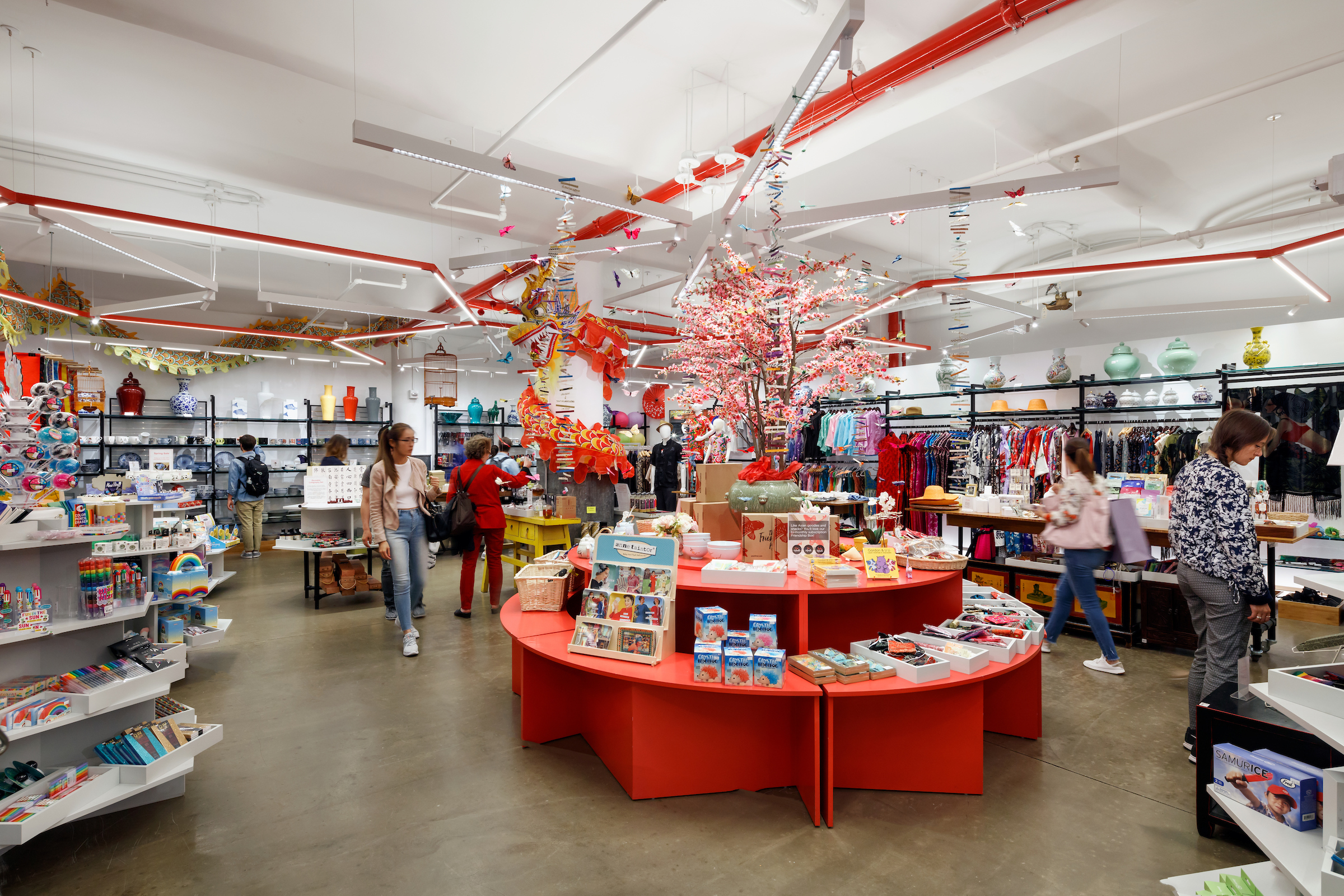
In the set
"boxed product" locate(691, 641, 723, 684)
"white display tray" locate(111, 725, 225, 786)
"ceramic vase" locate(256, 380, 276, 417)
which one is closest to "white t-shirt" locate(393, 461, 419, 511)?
"white display tray" locate(111, 725, 225, 786)

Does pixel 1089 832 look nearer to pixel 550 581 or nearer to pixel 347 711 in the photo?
pixel 550 581

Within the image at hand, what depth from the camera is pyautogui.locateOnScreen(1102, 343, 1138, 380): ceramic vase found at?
783 centimetres

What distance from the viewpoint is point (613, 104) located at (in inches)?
198

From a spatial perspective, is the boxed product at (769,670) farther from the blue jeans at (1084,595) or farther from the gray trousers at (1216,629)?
the blue jeans at (1084,595)

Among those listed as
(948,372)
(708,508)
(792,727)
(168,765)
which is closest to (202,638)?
(168,765)

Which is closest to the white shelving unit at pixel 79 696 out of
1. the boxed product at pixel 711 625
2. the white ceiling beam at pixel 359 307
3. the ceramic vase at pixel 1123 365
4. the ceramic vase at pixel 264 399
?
the boxed product at pixel 711 625

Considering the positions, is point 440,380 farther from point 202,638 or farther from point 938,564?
point 938,564

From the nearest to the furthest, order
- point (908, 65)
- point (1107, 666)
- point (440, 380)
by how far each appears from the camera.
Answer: point (908, 65)
point (1107, 666)
point (440, 380)

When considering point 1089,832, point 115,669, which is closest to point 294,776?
point 115,669

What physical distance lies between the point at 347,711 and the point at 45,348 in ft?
33.0

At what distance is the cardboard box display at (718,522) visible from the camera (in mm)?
3750

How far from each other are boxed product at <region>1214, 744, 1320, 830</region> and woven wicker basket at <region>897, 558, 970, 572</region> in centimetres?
117

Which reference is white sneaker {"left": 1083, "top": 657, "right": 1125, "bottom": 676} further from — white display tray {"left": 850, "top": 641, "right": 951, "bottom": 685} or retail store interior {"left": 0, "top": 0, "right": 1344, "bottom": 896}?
white display tray {"left": 850, "top": 641, "right": 951, "bottom": 685}

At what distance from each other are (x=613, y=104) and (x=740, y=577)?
3.84m
